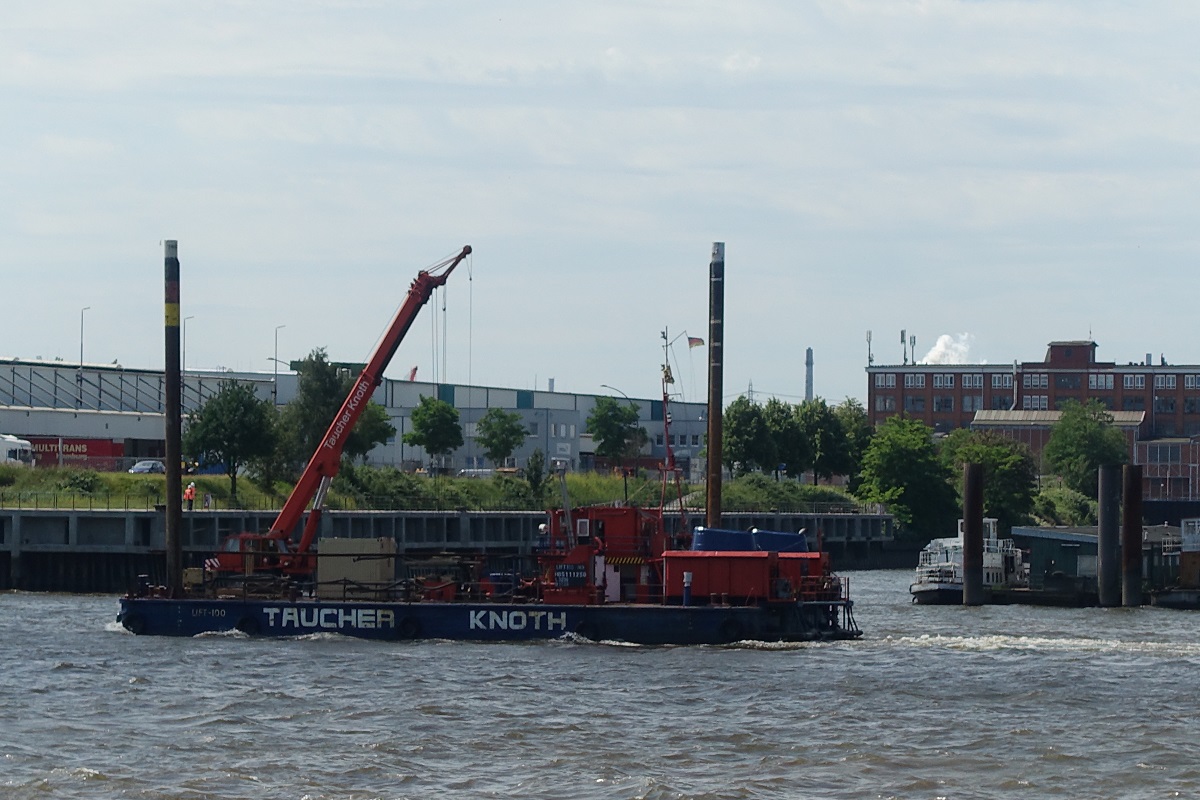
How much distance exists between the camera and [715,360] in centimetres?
6325

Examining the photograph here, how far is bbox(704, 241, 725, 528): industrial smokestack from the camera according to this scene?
62938 mm

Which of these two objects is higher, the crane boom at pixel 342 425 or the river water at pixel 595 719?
the crane boom at pixel 342 425

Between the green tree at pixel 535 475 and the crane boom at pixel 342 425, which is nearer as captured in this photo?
the crane boom at pixel 342 425

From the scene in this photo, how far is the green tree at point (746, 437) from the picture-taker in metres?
130

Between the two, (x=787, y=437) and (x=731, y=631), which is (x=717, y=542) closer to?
(x=731, y=631)

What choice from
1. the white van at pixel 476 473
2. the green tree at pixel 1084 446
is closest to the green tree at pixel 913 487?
the green tree at pixel 1084 446

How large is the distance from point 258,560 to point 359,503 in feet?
133

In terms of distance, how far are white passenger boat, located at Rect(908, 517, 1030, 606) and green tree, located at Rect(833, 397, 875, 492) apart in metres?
54.1

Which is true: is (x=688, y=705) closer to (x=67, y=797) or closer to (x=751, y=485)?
(x=67, y=797)

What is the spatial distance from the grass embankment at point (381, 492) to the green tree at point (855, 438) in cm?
1316

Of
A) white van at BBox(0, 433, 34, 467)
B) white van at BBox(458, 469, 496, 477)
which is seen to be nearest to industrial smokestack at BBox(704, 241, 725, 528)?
white van at BBox(0, 433, 34, 467)

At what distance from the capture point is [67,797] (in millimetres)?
28969

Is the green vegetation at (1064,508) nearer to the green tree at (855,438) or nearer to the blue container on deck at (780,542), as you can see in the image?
the green tree at (855,438)

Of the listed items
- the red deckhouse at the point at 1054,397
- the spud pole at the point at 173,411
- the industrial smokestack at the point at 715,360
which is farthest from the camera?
the red deckhouse at the point at 1054,397
